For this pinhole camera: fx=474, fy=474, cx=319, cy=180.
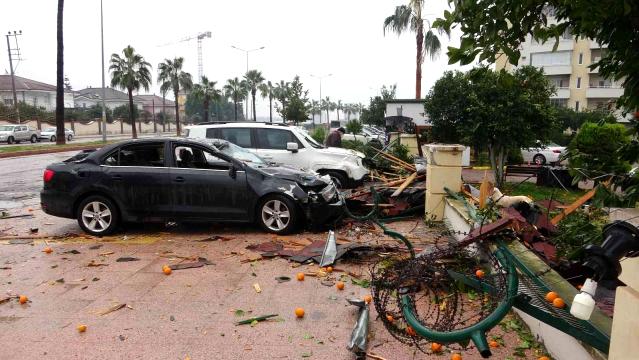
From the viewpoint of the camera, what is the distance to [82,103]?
108 m

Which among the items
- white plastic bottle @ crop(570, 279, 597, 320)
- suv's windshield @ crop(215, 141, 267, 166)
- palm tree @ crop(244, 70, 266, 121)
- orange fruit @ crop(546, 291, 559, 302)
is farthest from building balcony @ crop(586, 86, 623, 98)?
white plastic bottle @ crop(570, 279, 597, 320)

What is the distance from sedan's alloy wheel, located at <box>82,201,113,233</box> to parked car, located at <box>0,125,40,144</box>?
39.7 metres

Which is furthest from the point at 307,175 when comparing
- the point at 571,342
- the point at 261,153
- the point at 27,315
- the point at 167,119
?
the point at 167,119

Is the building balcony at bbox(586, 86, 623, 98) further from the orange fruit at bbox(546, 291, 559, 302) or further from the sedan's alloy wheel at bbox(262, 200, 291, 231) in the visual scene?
the orange fruit at bbox(546, 291, 559, 302)

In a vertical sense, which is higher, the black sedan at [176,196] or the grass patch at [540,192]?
the black sedan at [176,196]

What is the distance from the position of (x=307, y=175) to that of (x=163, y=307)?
144 inches

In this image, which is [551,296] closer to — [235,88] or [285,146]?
[285,146]

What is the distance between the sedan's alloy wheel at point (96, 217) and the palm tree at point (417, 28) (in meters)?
26.1

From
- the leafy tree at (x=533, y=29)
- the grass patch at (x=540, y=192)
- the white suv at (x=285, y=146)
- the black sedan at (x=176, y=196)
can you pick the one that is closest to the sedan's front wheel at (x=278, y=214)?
the black sedan at (x=176, y=196)

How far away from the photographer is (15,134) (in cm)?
4056

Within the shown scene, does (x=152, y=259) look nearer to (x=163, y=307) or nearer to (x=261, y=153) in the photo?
(x=163, y=307)

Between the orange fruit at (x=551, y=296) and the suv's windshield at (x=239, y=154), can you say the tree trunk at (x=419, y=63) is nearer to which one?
the suv's windshield at (x=239, y=154)

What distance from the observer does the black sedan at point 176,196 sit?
7438 mm

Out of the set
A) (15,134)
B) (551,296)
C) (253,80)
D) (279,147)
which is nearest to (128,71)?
(15,134)
